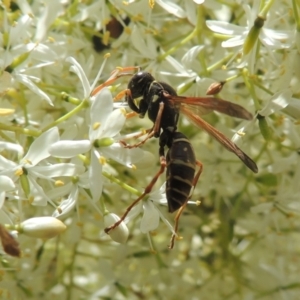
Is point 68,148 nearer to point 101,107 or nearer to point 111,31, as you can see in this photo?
point 101,107

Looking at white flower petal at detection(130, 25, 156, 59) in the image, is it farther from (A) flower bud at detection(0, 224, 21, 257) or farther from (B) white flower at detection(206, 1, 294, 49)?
(A) flower bud at detection(0, 224, 21, 257)

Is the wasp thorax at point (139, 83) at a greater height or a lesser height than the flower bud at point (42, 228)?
greater

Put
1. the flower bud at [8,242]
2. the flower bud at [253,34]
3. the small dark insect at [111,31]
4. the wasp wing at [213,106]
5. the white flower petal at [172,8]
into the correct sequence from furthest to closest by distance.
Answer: the small dark insect at [111,31] < the white flower petal at [172,8] < the flower bud at [253,34] < the wasp wing at [213,106] < the flower bud at [8,242]

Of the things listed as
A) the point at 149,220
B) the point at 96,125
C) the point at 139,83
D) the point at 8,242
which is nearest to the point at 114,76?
the point at 139,83

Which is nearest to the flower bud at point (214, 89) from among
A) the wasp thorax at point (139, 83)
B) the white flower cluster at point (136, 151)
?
the white flower cluster at point (136, 151)

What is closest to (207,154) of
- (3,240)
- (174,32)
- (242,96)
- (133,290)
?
(242,96)

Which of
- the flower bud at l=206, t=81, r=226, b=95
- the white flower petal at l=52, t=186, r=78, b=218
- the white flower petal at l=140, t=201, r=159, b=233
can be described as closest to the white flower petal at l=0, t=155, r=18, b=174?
the white flower petal at l=52, t=186, r=78, b=218

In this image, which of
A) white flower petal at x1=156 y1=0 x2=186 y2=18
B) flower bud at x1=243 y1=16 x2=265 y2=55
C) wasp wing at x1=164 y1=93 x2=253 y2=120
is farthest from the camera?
white flower petal at x1=156 y1=0 x2=186 y2=18

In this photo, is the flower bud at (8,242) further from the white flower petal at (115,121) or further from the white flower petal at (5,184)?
the white flower petal at (115,121)
